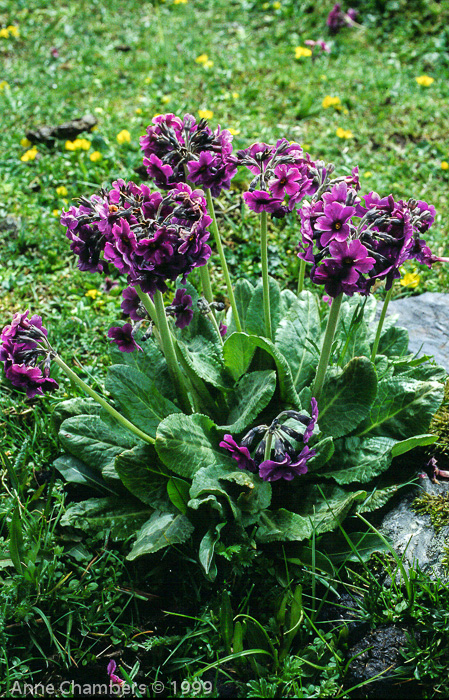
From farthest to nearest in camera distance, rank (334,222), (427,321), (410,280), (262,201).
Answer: (410,280), (427,321), (262,201), (334,222)

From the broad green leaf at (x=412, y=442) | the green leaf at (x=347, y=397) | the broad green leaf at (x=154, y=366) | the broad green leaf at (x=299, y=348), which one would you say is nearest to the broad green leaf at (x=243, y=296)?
the broad green leaf at (x=299, y=348)

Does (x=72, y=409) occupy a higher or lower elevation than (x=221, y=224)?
lower

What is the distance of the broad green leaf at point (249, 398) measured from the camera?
2.33 meters

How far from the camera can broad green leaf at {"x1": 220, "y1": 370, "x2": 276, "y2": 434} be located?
7.66ft

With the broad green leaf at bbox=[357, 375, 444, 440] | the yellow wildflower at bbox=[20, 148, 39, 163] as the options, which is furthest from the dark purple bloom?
the yellow wildflower at bbox=[20, 148, 39, 163]

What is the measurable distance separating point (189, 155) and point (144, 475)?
4.25 ft

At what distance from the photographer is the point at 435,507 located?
95.4 inches

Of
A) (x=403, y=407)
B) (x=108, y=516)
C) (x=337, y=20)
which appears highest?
(x=337, y=20)

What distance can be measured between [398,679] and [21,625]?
140 centimetres

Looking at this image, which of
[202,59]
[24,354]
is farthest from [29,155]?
[24,354]

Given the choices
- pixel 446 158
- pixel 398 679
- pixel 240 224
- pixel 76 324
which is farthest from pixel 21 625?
pixel 446 158

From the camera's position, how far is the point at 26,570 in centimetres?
219

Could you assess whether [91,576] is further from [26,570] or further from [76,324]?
[76,324]

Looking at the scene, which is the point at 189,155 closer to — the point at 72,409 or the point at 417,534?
the point at 72,409
